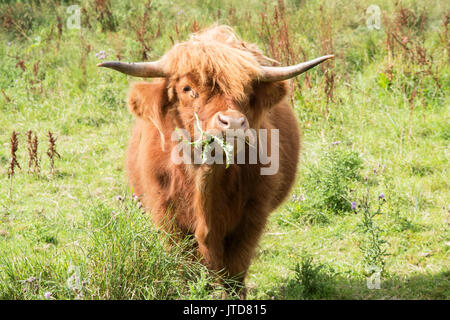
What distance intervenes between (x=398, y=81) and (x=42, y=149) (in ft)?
12.9

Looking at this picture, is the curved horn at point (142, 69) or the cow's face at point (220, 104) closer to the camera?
the cow's face at point (220, 104)

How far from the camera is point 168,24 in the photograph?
332 inches

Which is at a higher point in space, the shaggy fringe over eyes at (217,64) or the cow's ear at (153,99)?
the shaggy fringe over eyes at (217,64)

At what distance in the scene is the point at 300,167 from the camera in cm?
545

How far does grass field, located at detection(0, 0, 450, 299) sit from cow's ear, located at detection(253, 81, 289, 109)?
91 centimetres

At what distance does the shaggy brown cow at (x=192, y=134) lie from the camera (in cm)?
309

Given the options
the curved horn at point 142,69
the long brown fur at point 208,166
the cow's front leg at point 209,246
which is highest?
the curved horn at point 142,69

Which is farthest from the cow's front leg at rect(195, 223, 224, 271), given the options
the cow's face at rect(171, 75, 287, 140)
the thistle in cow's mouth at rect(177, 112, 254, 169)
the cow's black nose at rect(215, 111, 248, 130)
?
the cow's black nose at rect(215, 111, 248, 130)

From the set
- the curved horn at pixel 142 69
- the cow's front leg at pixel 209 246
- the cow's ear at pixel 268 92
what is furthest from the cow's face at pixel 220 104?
the cow's front leg at pixel 209 246

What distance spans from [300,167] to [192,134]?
98.8 inches

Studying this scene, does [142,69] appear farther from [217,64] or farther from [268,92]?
[268,92]

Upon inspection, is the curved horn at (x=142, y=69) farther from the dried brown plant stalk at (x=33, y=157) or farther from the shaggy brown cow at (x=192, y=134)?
the dried brown plant stalk at (x=33, y=157)

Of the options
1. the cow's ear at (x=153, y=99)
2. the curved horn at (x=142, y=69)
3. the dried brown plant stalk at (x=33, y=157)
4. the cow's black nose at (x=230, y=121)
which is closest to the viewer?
the cow's black nose at (x=230, y=121)

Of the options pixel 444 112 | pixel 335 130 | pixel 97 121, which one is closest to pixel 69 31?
pixel 97 121
